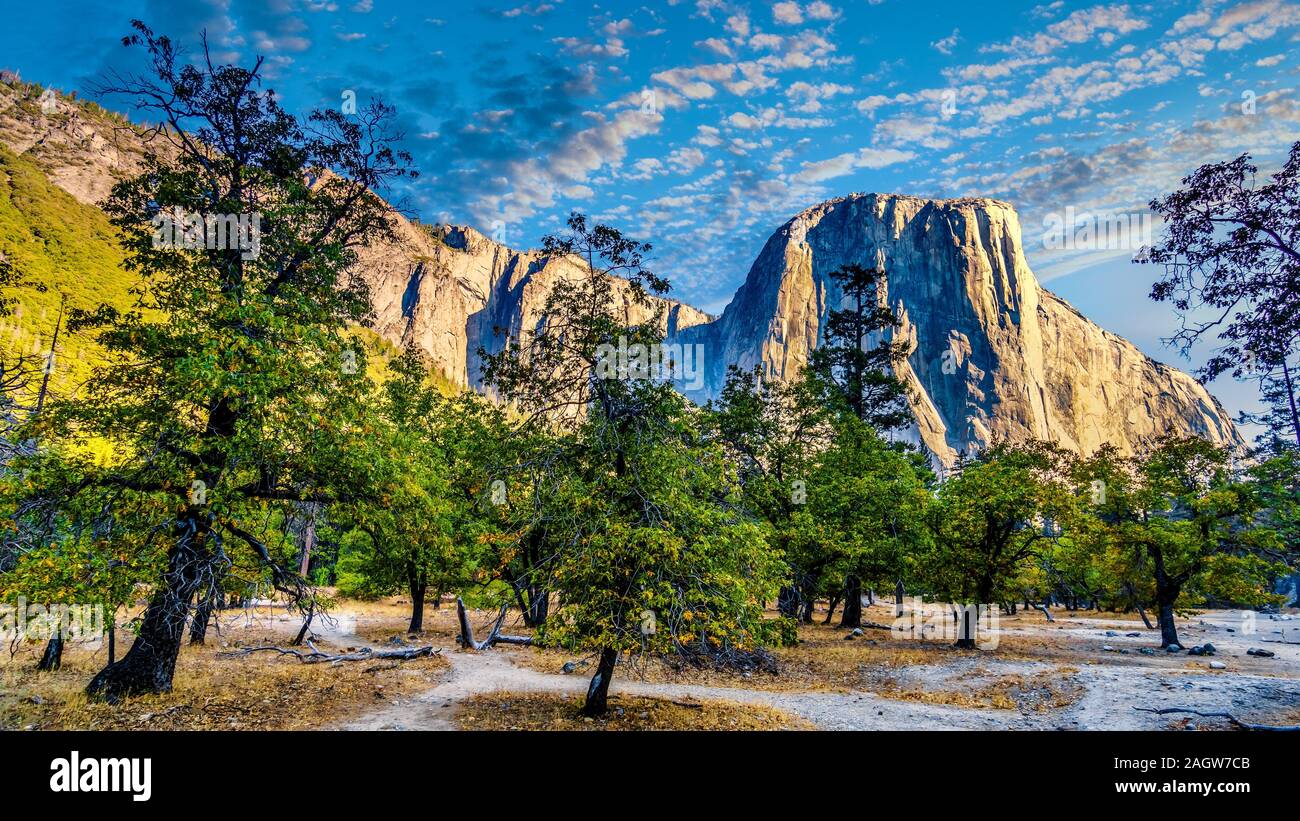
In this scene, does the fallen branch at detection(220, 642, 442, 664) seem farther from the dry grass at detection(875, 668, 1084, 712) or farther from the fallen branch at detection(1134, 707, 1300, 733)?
the fallen branch at detection(1134, 707, 1300, 733)

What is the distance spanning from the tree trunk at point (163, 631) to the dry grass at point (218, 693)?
40 centimetres

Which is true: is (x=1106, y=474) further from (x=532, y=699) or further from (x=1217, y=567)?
(x=532, y=699)

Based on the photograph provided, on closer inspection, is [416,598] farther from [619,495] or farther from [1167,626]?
[1167,626]

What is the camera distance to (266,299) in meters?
13.1

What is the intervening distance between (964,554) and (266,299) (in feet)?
88.4

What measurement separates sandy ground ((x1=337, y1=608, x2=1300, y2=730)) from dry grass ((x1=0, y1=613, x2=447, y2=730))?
1.40 metres

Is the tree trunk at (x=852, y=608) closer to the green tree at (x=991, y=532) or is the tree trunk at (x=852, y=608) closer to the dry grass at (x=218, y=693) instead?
the green tree at (x=991, y=532)

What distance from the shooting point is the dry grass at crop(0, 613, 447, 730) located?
11.8 m

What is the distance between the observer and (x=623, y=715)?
13.3 meters

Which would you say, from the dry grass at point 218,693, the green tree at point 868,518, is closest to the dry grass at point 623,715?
the dry grass at point 218,693

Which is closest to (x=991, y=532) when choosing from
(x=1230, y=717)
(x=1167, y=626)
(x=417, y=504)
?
(x=1167, y=626)

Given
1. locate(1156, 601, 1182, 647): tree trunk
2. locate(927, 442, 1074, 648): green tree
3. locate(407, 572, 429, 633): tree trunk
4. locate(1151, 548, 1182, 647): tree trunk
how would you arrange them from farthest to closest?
1. locate(407, 572, 429, 633): tree trunk
2. locate(1156, 601, 1182, 647): tree trunk
3. locate(1151, 548, 1182, 647): tree trunk
4. locate(927, 442, 1074, 648): green tree

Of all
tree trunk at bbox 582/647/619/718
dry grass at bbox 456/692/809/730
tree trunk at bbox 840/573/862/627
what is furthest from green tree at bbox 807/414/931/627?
tree trunk at bbox 582/647/619/718

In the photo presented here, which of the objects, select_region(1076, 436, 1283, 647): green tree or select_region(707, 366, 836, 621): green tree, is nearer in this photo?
select_region(1076, 436, 1283, 647): green tree
